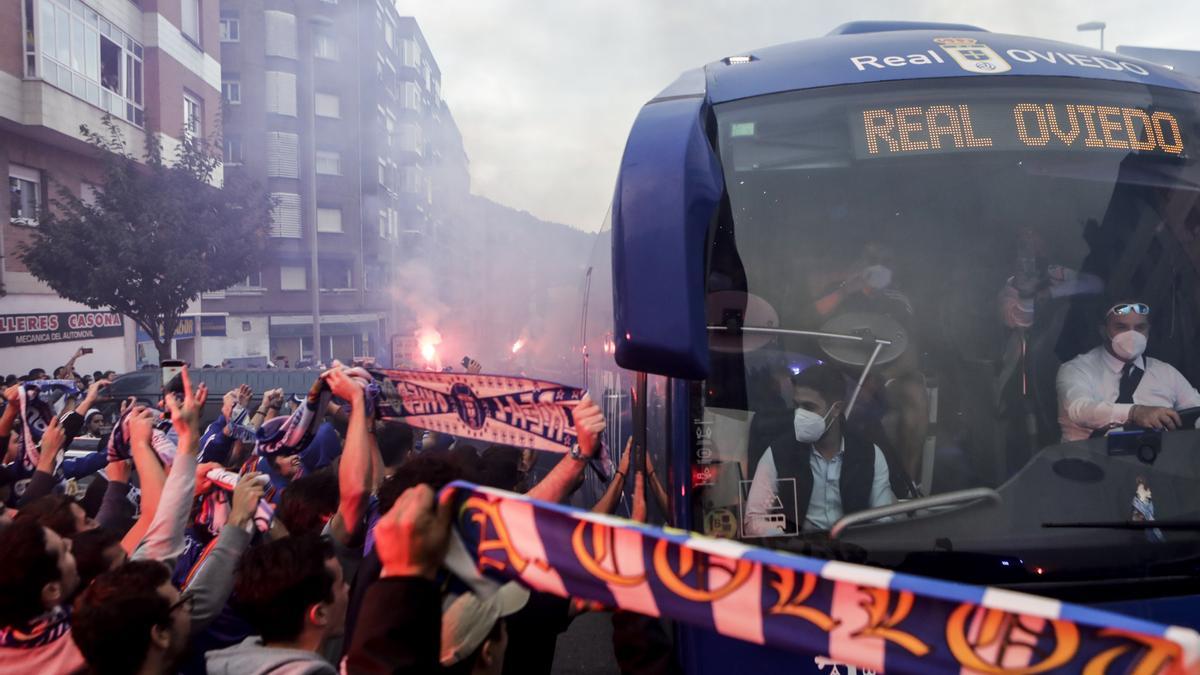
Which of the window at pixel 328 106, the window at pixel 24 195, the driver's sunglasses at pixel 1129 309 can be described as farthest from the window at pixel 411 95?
the driver's sunglasses at pixel 1129 309

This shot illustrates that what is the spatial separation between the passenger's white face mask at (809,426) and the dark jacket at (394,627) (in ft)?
5.51

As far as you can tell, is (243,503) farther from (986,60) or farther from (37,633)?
(986,60)

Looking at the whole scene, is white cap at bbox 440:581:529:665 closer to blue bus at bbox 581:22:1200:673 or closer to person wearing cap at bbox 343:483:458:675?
person wearing cap at bbox 343:483:458:675

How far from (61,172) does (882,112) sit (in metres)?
20.3

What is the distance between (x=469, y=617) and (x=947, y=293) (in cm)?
208

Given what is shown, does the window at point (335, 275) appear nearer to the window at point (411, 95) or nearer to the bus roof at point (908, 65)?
the window at point (411, 95)

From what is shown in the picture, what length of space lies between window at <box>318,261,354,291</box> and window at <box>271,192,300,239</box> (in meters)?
2.11

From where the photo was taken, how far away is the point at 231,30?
38.5m

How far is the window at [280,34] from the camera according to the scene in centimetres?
3878

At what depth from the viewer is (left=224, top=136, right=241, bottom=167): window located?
3594 cm

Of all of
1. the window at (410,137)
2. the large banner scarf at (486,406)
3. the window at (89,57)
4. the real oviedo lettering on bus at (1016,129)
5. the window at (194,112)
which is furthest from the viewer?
the window at (410,137)

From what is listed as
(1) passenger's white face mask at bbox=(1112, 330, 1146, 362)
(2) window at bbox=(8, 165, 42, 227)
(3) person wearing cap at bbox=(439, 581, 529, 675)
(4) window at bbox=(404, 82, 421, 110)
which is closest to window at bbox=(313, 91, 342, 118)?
(4) window at bbox=(404, 82, 421, 110)

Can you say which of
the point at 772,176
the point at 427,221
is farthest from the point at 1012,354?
the point at 427,221

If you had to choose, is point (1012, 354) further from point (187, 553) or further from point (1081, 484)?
point (187, 553)
